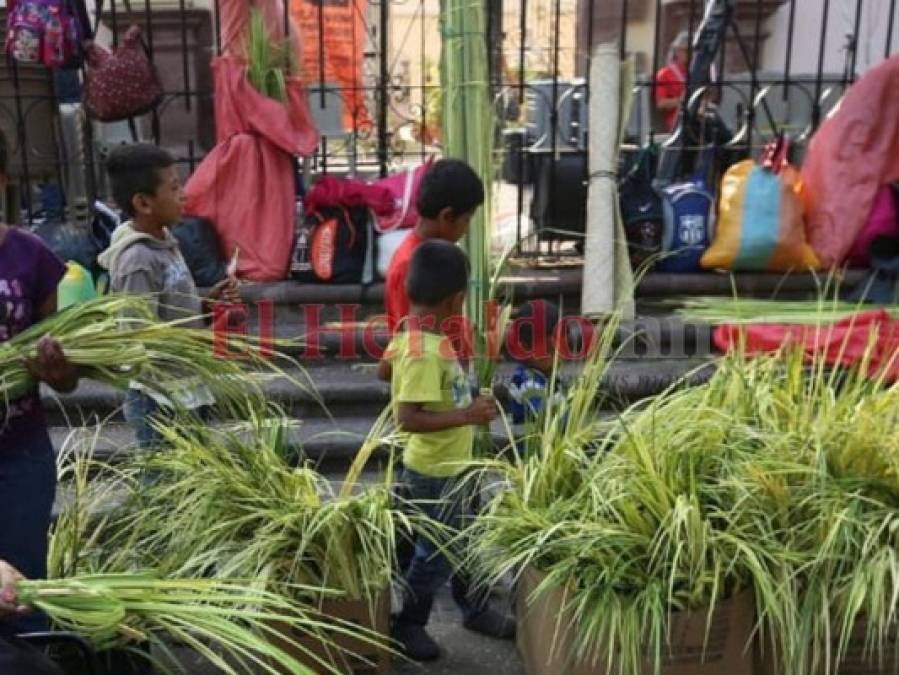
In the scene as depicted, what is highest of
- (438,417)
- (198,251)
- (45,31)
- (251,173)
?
(45,31)

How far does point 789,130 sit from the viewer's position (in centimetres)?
597

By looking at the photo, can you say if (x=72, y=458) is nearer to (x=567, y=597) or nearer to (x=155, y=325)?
(x=155, y=325)

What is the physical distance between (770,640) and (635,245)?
2.76 meters

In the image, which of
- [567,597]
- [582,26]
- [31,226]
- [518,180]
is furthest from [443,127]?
[582,26]

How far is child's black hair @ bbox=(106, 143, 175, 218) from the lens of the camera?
2920 mm

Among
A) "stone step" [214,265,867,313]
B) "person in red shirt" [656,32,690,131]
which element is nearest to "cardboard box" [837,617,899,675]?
"stone step" [214,265,867,313]

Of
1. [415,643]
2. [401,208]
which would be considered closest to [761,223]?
[401,208]

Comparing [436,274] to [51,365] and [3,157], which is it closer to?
[51,365]

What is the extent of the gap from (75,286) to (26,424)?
204cm

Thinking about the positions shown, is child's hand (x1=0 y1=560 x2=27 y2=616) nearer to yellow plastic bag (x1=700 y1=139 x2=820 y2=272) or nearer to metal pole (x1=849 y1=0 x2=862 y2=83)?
yellow plastic bag (x1=700 y1=139 x2=820 y2=272)

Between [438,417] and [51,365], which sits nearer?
[51,365]

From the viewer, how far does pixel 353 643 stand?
8.39 ft

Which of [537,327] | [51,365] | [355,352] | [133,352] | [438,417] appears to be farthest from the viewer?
[355,352]

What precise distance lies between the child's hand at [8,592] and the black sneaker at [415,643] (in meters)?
1.36
